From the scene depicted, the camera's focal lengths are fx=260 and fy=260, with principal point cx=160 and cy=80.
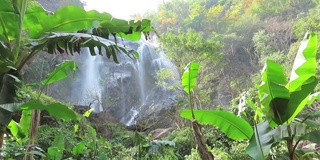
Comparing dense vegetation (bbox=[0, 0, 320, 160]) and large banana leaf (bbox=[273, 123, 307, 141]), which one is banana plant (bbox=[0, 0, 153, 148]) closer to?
dense vegetation (bbox=[0, 0, 320, 160])

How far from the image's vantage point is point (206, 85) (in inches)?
406

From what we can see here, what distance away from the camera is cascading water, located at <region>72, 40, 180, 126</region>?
13180 millimetres

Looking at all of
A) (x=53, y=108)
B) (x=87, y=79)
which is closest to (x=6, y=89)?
(x=53, y=108)

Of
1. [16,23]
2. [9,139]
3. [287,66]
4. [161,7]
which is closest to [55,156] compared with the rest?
[9,139]

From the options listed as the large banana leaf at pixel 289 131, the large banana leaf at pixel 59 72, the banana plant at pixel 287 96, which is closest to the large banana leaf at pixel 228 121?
the banana plant at pixel 287 96

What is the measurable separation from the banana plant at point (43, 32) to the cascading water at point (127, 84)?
10.6m

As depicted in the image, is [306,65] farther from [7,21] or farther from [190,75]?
[7,21]

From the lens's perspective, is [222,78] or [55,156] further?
[222,78]

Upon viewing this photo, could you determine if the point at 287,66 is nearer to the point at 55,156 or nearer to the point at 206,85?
the point at 206,85

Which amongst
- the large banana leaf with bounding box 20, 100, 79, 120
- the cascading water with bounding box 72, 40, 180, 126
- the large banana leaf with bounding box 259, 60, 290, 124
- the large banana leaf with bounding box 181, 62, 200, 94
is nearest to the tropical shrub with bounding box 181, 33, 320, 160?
the large banana leaf with bounding box 259, 60, 290, 124

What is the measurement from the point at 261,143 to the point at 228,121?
358mm

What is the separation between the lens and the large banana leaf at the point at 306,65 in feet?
6.28

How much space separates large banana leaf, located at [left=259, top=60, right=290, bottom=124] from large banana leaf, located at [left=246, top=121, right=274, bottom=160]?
12 cm

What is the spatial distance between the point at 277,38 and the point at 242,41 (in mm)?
2067
